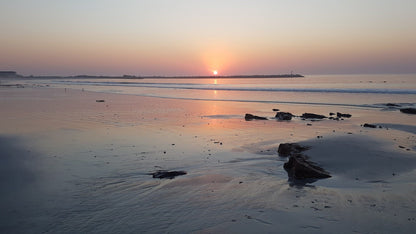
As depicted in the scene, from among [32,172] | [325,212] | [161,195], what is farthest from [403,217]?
[32,172]

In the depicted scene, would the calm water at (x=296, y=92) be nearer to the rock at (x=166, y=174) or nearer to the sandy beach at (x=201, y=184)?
the sandy beach at (x=201, y=184)

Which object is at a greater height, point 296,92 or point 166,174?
point 296,92

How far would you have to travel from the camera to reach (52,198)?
648cm

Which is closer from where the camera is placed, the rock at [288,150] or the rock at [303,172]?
the rock at [303,172]

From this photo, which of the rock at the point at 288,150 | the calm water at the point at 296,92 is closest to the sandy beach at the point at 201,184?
the rock at the point at 288,150

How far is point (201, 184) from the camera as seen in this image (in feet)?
24.3

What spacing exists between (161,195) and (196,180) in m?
1.23

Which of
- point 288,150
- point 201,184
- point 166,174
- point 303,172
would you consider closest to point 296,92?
point 288,150

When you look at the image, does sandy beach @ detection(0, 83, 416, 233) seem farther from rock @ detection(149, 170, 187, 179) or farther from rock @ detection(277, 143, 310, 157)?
rock @ detection(277, 143, 310, 157)

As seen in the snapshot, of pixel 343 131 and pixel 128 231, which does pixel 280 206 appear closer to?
pixel 128 231

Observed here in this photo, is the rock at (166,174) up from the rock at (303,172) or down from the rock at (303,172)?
down

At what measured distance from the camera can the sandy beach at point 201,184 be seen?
539 cm

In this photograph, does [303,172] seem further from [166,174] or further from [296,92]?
[296,92]

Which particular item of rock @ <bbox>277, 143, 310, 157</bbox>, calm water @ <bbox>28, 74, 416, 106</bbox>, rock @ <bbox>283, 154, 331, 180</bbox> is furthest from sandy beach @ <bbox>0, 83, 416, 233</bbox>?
calm water @ <bbox>28, 74, 416, 106</bbox>
